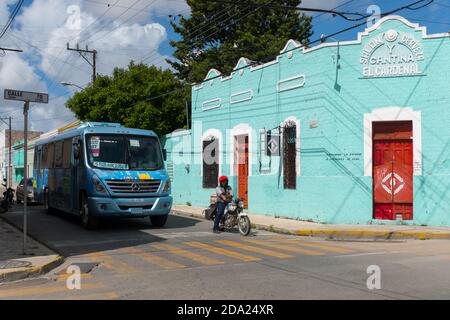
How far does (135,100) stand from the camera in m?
29.1

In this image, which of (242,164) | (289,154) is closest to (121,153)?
(289,154)

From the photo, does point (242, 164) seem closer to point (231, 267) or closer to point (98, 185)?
point (98, 185)

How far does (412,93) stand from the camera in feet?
52.1

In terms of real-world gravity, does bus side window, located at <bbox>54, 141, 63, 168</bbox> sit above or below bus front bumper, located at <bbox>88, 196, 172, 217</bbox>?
above

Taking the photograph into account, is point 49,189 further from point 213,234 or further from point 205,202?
point 213,234

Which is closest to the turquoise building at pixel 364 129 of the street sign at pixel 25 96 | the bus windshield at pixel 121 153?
the bus windshield at pixel 121 153

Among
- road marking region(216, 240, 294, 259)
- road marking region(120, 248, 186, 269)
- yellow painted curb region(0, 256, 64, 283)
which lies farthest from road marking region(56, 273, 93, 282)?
road marking region(216, 240, 294, 259)

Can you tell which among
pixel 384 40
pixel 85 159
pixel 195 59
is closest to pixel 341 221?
pixel 384 40

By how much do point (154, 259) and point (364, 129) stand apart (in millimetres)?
8910

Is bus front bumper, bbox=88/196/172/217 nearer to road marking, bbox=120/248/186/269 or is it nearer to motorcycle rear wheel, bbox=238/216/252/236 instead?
motorcycle rear wheel, bbox=238/216/252/236

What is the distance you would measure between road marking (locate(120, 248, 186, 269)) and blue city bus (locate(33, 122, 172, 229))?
327cm

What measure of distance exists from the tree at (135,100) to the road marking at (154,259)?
17.4m

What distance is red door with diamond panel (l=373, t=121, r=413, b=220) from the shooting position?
16.1 meters
